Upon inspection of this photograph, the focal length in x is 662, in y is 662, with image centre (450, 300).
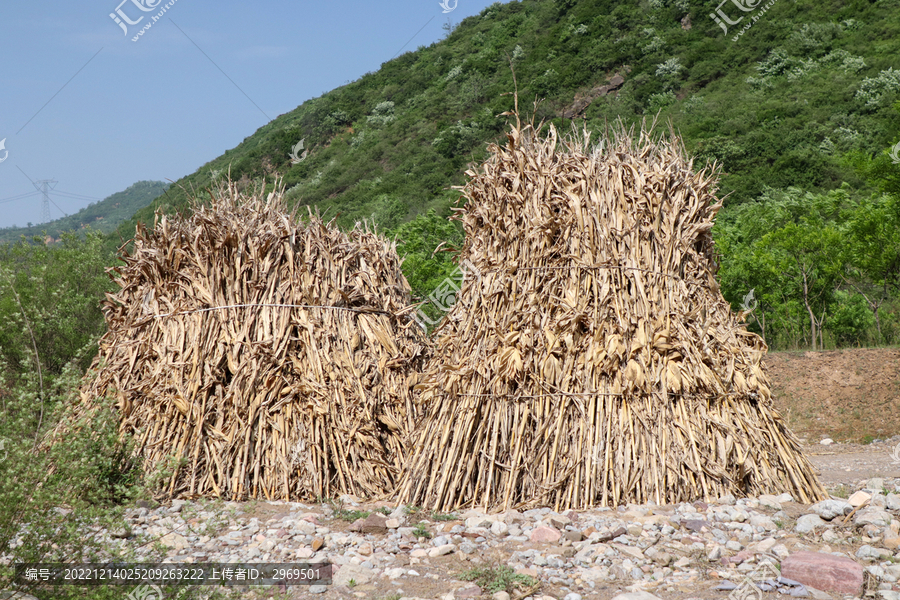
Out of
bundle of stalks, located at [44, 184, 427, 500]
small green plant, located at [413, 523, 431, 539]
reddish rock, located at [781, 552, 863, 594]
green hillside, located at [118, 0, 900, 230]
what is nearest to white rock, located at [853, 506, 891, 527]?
reddish rock, located at [781, 552, 863, 594]

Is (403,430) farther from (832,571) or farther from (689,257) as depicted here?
(832,571)

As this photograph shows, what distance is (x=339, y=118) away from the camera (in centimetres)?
3741

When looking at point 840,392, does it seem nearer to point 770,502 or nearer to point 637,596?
point 770,502

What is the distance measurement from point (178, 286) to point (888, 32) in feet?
107

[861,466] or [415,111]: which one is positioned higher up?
[415,111]

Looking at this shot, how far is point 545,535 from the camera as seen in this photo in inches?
163

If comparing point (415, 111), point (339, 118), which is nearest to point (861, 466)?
point (415, 111)

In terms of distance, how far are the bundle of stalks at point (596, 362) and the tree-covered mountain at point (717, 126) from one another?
32.8 feet

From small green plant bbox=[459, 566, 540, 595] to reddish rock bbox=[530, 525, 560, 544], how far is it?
0.47 meters

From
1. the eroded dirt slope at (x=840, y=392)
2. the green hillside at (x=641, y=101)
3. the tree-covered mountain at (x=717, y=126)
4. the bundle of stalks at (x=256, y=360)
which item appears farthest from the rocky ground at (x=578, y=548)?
the green hillside at (x=641, y=101)

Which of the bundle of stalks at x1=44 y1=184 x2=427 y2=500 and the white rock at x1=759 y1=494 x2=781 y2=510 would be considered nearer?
the white rock at x1=759 y1=494 x2=781 y2=510

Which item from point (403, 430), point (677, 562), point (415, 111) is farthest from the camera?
point (415, 111)

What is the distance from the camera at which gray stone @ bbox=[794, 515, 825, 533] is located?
4.05 meters

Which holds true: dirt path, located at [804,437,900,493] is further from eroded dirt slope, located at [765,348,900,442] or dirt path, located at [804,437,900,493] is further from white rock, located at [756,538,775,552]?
white rock, located at [756,538,775,552]
